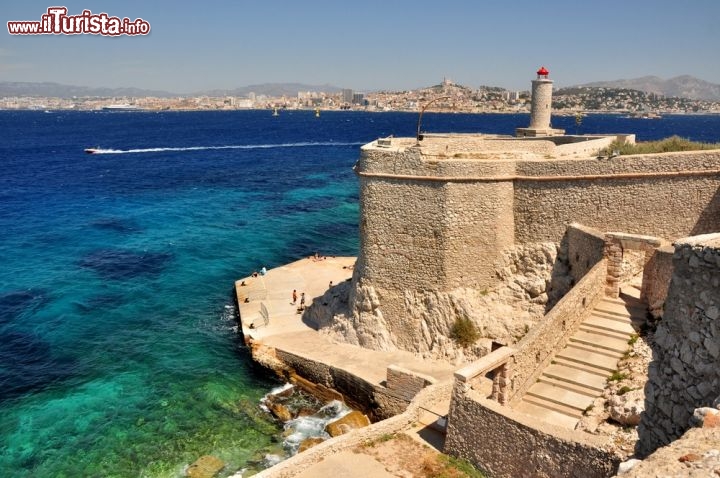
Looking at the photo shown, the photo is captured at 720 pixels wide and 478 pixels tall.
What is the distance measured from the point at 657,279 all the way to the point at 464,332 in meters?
6.21

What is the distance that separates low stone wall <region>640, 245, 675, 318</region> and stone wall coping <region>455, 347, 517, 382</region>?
15.9 feet

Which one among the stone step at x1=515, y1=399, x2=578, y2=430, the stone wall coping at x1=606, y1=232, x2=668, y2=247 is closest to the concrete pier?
the stone step at x1=515, y1=399, x2=578, y2=430

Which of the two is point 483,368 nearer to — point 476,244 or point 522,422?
point 522,422

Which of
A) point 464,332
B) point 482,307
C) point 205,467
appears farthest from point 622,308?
point 205,467

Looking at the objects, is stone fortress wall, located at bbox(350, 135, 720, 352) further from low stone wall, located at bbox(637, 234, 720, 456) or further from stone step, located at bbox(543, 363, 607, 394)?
low stone wall, located at bbox(637, 234, 720, 456)

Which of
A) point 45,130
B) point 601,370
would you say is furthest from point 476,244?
point 45,130

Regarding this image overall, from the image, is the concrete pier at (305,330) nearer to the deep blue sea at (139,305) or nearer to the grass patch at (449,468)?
the deep blue sea at (139,305)

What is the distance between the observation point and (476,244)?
1891 cm

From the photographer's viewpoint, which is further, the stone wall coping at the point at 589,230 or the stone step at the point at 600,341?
the stone wall coping at the point at 589,230

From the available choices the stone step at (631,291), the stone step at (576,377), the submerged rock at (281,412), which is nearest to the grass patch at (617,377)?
the stone step at (576,377)

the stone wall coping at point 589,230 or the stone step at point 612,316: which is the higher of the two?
the stone wall coping at point 589,230

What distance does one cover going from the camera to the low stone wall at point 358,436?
37.6 ft

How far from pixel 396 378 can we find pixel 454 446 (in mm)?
5270

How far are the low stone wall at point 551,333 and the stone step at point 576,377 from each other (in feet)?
0.74
